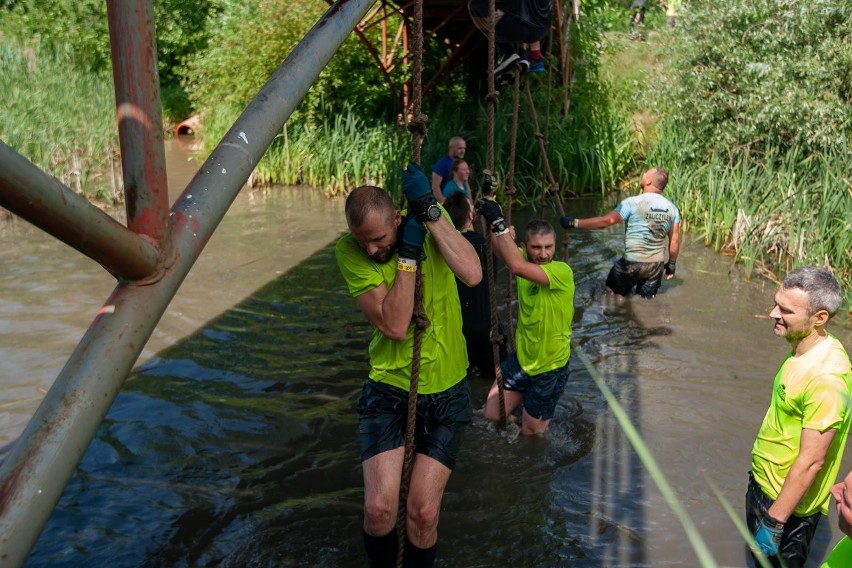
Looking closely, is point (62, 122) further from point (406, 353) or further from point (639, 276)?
point (406, 353)

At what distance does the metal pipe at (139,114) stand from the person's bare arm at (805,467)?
256 centimetres

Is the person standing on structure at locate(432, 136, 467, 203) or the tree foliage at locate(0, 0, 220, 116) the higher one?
the tree foliage at locate(0, 0, 220, 116)

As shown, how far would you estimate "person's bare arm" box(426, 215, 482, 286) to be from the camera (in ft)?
11.7

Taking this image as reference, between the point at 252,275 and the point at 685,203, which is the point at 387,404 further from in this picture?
the point at 685,203

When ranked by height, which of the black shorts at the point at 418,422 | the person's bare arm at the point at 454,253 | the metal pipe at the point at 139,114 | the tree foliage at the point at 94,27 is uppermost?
the tree foliage at the point at 94,27

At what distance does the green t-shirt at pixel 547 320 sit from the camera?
201 inches

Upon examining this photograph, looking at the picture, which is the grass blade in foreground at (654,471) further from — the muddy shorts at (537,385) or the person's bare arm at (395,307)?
the person's bare arm at (395,307)

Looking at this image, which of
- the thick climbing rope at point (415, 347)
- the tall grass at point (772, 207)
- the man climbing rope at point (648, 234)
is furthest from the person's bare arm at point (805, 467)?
the tall grass at point (772, 207)

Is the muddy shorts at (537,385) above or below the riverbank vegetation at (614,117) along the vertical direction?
below

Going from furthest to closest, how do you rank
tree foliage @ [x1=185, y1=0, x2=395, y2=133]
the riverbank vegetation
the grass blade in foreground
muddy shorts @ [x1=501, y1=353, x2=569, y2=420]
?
1. tree foliage @ [x1=185, y1=0, x2=395, y2=133]
2. the riverbank vegetation
3. muddy shorts @ [x1=501, y1=353, x2=569, y2=420]
4. the grass blade in foreground

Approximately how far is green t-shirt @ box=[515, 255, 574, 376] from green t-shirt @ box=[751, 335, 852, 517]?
1.69 metres

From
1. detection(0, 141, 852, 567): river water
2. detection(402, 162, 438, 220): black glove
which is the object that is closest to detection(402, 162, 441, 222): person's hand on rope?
detection(402, 162, 438, 220): black glove

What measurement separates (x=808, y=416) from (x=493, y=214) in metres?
1.87

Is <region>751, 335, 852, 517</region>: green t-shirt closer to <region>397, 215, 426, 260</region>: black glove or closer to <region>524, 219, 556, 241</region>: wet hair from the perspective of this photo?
<region>397, 215, 426, 260</region>: black glove
